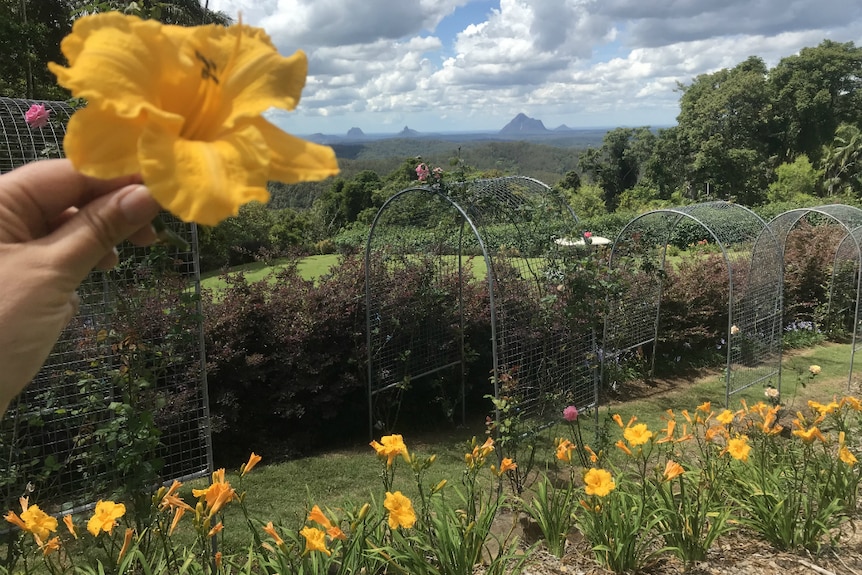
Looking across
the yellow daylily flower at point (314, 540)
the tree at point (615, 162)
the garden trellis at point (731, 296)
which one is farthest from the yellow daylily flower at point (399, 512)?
the tree at point (615, 162)

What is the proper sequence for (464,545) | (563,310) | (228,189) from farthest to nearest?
(563,310), (464,545), (228,189)

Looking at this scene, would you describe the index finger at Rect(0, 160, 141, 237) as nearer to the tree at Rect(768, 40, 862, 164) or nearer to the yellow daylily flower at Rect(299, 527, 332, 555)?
the yellow daylily flower at Rect(299, 527, 332, 555)

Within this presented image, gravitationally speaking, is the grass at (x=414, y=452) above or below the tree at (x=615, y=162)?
below

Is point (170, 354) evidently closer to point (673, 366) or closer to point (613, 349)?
point (613, 349)

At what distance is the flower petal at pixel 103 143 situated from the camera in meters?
0.56

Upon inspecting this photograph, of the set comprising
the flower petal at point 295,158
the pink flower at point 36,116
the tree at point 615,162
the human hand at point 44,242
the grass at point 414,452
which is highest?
the tree at point 615,162

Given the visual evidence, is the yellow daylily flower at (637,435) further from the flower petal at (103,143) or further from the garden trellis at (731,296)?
the garden trellis at (731,296)

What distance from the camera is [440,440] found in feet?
18.2

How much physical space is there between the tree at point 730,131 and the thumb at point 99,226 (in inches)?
1273

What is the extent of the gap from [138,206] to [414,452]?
A: 476 cm

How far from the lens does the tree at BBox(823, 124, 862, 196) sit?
90.1 feet

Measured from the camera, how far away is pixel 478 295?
6062 millimetres

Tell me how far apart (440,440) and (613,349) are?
9.31 ft

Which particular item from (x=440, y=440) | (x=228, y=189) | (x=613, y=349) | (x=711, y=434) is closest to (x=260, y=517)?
(x=440, y=440)
